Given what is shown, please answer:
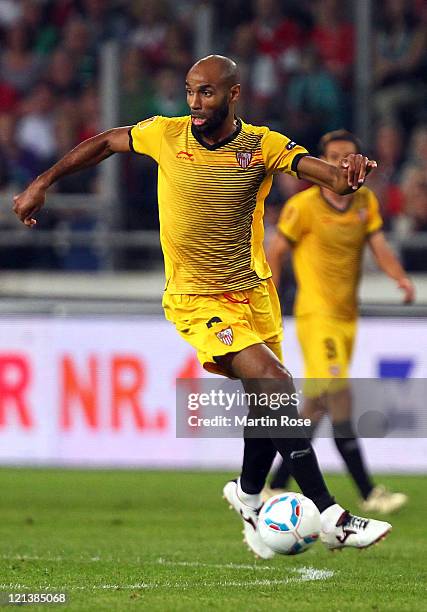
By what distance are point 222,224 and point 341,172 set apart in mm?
837

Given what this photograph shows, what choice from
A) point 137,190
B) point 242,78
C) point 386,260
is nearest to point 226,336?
point 386,260

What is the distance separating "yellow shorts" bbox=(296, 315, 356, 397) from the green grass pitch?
1.00m

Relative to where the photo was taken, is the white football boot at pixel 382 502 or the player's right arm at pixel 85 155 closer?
the player's right arm at pixel 85 155

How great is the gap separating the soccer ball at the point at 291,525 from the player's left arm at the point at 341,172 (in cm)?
143

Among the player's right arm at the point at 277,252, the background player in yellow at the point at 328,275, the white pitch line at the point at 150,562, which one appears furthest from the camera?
the background player in yellow at the point at 328,275

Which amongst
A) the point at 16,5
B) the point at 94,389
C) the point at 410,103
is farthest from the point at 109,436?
the point at 16,5

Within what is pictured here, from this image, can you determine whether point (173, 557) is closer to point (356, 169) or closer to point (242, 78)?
point (356, 169)

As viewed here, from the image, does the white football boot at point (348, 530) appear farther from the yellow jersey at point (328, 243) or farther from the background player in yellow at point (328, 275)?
the yellow jersey at point (328, 243)

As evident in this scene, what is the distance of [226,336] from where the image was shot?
21.8ft

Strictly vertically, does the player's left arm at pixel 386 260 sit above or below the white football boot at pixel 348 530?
above

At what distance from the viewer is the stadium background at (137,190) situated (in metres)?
11.7

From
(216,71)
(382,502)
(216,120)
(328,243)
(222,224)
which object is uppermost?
(216,71)

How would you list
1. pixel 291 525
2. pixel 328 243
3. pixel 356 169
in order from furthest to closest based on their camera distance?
1. pixel 328 243
2. pixel 291 525
3. pixel 356 169

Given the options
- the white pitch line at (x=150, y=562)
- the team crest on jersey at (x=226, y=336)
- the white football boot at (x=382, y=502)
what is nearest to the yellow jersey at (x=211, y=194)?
the team crest on jersey at (x=226, y=336)
